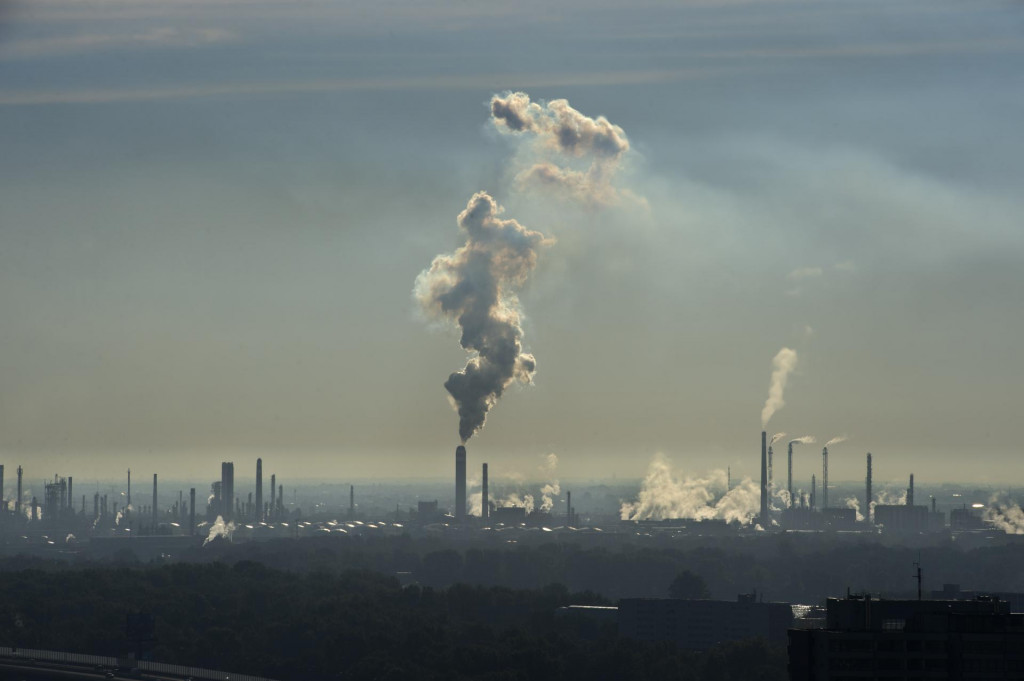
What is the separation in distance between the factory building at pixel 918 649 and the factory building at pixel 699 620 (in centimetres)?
9663

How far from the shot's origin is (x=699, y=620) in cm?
17650

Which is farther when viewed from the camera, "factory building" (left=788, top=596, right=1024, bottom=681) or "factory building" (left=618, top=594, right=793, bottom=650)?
"factory building" (left=618, top=594, right=793, bottom=650)

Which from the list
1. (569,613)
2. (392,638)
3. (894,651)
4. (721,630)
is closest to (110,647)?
(392,638)

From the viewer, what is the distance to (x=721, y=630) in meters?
174

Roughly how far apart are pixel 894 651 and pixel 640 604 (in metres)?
104

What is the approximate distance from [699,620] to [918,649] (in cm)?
10467

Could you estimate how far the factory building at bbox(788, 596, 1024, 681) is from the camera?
237 feet

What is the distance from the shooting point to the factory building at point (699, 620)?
172 m

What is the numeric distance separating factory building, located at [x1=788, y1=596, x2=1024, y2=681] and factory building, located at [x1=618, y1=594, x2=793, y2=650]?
3804 inches

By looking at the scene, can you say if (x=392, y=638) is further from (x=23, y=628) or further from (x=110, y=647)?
(x=23, y=628)

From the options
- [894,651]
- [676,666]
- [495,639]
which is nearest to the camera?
[894,651]

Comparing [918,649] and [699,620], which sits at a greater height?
[918,649]

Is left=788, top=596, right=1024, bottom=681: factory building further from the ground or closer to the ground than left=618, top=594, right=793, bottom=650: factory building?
further from the ground

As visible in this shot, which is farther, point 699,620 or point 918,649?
point 699,620
